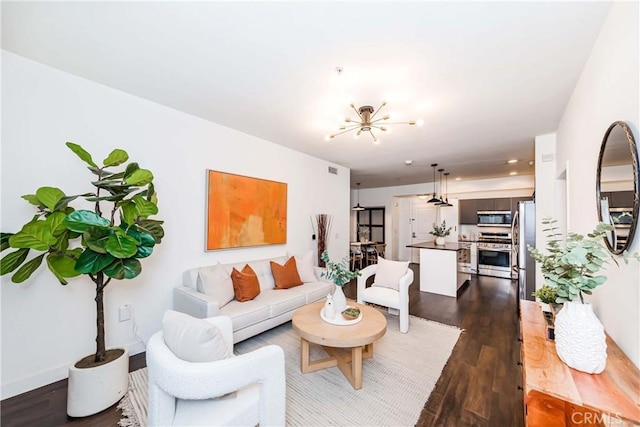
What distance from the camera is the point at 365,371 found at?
2.45 m

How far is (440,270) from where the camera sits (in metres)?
5.02

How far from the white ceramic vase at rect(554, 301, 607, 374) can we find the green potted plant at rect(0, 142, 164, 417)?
2.64m

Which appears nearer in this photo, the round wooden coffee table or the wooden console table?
Result: the wooden console table

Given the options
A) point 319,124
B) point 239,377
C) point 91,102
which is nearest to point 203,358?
point 239,377

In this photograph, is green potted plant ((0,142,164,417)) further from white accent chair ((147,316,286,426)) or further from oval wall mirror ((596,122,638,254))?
oval wall mirror ((596,122,638,254))

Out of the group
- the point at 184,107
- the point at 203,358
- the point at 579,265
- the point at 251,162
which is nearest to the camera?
the point at 579,265

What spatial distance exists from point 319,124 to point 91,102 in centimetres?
236

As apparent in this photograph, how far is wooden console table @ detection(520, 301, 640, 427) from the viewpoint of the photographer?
102 centimetres

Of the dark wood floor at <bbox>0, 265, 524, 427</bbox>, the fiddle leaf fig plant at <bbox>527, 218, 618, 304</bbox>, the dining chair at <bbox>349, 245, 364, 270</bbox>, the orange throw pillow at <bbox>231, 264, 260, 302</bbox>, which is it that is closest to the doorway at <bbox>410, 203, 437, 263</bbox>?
the dining chair at <bbox>349, 245, 364, 270</bbox>

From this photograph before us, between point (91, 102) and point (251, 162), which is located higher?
point (91, 102)

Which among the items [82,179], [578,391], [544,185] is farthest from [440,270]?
[82,179]

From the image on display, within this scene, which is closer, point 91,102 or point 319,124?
point 91,102

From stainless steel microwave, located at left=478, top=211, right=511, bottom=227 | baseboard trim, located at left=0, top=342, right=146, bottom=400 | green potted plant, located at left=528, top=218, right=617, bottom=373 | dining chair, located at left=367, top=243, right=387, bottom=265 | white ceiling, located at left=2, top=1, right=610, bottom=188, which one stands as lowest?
baseboard trim, located at left=0, top=342, right=146, bottom=400

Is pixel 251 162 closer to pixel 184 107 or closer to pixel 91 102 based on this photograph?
pixel 184 107
